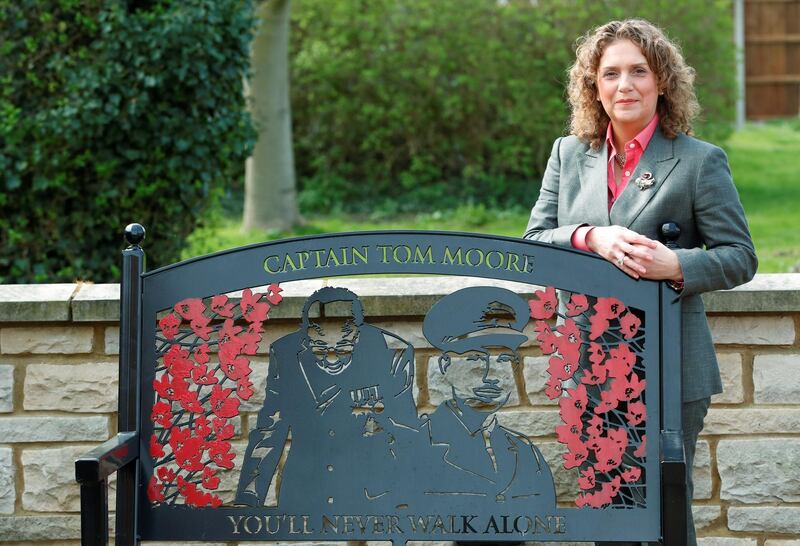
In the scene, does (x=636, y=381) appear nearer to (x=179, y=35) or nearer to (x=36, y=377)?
(x=36, y=377)

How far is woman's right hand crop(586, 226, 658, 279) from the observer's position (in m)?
2.44

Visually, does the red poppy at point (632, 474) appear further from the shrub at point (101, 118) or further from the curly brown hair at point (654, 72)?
the shrub at point (101, 118)

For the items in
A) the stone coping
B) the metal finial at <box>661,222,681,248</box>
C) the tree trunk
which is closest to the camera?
the metal finial at <box>661,222,681,248</box>

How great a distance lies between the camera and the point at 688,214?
2549mm

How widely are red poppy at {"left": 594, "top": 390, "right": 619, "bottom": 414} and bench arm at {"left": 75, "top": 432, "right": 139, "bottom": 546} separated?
1.09 meters

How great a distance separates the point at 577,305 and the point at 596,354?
0.12 metres

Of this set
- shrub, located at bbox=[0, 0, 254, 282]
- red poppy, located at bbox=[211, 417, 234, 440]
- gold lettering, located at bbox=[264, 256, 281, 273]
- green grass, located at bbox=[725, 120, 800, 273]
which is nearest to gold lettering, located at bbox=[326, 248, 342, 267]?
gold lettering, located at bbox=[264, 256, 281, 273]

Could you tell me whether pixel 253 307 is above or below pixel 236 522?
above

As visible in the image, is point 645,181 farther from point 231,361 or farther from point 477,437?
point 231,361

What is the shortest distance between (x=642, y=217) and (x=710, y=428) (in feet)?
3.16

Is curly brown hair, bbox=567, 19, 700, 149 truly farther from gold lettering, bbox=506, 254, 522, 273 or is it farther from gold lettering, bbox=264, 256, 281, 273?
gold lettering, bbox=264, 256, 281, 273

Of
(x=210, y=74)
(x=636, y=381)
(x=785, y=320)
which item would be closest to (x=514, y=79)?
(x=210, y=74)

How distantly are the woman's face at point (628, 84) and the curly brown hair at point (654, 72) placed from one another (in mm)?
17

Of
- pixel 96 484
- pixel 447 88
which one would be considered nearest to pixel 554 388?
pixel 96 484
